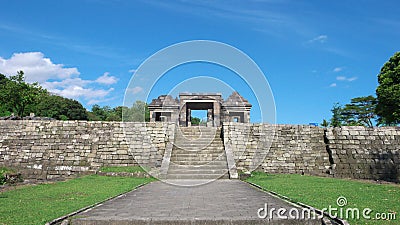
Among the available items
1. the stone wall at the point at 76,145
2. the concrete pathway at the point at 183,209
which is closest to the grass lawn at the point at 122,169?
the stone wall at the point at 76,145

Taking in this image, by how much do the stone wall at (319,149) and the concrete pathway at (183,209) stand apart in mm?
6353

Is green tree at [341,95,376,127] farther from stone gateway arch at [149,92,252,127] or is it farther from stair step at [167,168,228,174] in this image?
stair step at [167,168,228,174]

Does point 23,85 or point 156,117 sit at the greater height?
point 23,85

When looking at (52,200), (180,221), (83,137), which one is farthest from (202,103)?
(180,221)

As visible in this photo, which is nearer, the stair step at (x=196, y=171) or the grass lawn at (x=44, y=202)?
the grass lawn at (x=44, y=202)

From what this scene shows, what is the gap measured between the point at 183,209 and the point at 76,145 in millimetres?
9976

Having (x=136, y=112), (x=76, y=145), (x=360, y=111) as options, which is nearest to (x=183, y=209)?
(x=76, y=145)

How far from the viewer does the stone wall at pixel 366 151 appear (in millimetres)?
13295

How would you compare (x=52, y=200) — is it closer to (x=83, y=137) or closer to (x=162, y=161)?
(x=162, y=161)

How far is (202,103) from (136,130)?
9.42 metres

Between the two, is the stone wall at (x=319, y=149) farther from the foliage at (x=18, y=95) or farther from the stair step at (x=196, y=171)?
the foliage at (x=18, y=95)

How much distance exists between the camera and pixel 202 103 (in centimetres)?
2339

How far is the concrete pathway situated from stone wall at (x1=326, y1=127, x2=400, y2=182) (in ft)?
26.2

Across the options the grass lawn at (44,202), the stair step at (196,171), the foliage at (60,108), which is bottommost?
the grass lawn at (44,202)
